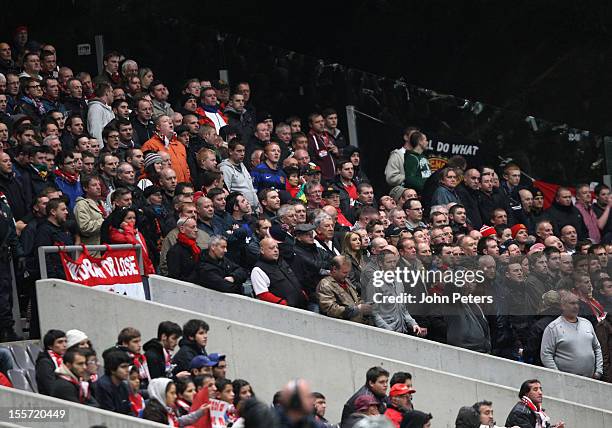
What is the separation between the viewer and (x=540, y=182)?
21.6 metres

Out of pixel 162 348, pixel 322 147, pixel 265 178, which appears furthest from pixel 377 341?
pixel 322 147

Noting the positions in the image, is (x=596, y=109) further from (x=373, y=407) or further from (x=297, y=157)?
(x=373, y=407)

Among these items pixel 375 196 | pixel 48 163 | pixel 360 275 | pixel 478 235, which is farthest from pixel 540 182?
pixel 48 163

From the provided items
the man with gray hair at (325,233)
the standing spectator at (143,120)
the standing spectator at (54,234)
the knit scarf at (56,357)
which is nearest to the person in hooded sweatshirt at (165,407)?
the knit scarf at (56,357)

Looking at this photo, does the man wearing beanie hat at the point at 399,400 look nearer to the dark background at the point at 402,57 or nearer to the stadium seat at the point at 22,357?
the stadium seat at the point at 22,357

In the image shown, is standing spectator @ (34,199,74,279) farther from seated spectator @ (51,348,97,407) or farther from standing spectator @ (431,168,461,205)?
standing spectator @ (431,168,461,205)

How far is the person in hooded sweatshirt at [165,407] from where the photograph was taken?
12414mm

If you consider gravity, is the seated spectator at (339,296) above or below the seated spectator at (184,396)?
above

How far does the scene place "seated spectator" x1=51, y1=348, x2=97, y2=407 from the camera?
41.0 feet

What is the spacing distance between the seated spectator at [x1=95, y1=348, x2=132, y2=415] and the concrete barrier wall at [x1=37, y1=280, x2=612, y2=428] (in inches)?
75.1

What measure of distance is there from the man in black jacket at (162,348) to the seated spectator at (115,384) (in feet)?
2.17

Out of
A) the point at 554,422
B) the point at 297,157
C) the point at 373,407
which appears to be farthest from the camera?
the point at 297,157

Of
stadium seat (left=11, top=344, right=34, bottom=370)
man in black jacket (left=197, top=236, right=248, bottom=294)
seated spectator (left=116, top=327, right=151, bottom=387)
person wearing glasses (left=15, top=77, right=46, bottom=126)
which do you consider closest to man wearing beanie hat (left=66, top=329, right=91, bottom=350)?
seated spectator (left=116, top=327, right=151, bottom=387)

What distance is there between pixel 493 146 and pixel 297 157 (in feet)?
12.5
